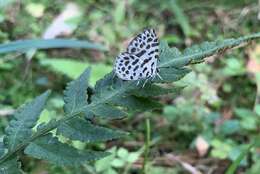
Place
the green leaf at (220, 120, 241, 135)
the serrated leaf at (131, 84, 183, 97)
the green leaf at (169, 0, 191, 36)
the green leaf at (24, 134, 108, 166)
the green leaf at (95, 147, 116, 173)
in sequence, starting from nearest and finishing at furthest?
the green leaf at (24, 134, 108, 166) → the serrated leaf at (131, 84, 183, 97) → the green leaf at (95, 147, 116, 173) → the green leaf at (220, 120, 241, 135) → the green leaf at (169, 0, 191, 36)

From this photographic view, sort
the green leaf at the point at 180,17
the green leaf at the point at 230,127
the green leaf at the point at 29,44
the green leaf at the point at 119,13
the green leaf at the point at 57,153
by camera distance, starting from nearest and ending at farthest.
→ the green leaf at the point at 57,153 < the green leaf at the point at 29,44 < the green leaf at the point at 230,127 < the green leaf at the point at 180,17 < the green leaf at the point at 119,13

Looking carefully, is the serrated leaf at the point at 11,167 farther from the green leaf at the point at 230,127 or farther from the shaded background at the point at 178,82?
the green leaf at the point at 230,127

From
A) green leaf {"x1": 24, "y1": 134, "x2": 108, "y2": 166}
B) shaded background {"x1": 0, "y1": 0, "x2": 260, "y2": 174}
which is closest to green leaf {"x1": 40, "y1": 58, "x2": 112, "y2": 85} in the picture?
shaded background {"x1": 0, "y1": 0, "x2": 260, "y2": 174}

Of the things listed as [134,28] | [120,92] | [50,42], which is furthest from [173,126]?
[120,92]

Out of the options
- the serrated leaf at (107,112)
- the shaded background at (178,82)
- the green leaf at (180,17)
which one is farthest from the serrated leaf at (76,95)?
the green leaf at (180,17)

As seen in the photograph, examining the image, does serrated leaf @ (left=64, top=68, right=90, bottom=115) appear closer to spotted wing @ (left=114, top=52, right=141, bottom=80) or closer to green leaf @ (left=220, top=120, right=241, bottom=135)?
spotted wing @ (left=114, top=52, right=141, bottom=80)
